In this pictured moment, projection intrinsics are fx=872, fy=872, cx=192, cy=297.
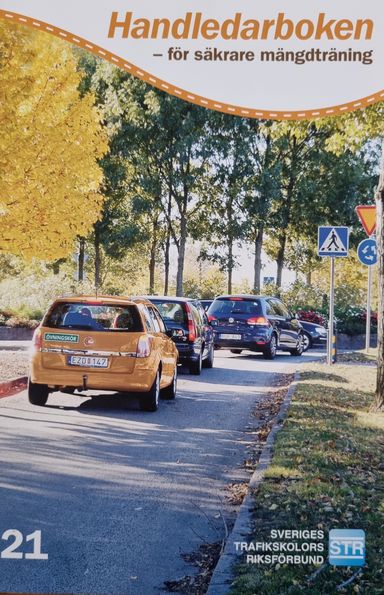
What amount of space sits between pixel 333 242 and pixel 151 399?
506 centimetres

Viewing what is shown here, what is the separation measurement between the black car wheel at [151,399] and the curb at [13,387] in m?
2.01

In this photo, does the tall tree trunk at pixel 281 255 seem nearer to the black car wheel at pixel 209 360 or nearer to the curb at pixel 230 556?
the curb at pixel 230 556

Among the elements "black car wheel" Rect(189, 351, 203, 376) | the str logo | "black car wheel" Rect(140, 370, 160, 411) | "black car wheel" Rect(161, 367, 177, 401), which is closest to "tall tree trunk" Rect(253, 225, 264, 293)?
the str logo

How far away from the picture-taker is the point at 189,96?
4395mm


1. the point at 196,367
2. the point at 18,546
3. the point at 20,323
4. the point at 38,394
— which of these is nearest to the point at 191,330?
the point at 196,367

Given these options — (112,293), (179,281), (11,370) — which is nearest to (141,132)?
(179,281)

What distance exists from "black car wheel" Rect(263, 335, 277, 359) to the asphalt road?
663 cm

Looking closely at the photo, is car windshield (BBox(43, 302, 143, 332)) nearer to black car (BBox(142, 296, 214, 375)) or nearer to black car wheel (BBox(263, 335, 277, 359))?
black car (BBox(142, 296, 214, 375))

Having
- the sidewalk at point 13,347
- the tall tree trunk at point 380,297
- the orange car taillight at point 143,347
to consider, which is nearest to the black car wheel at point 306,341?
the sidewalk at point 13,347

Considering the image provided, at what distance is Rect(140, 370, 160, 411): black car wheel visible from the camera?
33.4ft

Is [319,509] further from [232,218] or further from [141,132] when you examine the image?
[141,132]

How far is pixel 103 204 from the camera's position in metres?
5.82

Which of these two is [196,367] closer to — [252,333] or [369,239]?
[252,333]

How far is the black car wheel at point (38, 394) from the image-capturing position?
1016 centimetres
